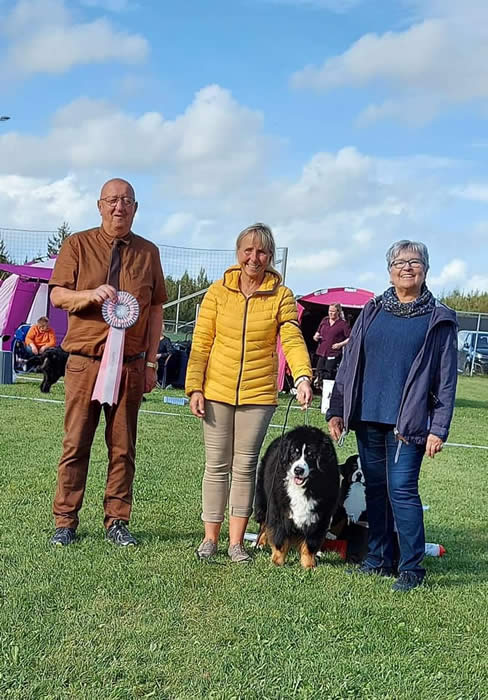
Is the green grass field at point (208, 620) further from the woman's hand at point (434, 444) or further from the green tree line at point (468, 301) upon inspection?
the green tree line at point (468, 301)

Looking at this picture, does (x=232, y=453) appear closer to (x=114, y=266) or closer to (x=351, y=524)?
(x=351, y=524)

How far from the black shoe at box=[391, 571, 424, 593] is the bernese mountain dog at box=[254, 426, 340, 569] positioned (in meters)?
0.45

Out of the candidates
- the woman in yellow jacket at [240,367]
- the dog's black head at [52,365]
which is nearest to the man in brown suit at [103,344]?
the woman in yellow jacket at [240,367]

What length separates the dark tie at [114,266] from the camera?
3.70 meters

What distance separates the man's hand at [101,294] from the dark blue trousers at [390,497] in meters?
1.42

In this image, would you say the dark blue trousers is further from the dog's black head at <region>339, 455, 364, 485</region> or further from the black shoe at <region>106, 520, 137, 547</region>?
the black shoe at <region>106, 520, 137, 547</region>

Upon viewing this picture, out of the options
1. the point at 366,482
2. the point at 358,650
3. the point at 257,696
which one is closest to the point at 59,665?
the point at 257,696

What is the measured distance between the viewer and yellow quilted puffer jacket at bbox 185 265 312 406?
363cm

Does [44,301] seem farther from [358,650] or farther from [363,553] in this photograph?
[358,650]

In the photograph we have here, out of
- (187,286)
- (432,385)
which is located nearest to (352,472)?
(432,385)

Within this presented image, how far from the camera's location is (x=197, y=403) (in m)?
Result: 3.66

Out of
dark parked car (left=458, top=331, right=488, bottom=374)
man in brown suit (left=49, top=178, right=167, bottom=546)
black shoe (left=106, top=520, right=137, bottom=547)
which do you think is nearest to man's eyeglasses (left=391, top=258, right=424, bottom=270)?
man in brown suit (left=49, top=178, right=167, bottom=546)

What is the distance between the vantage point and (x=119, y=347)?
12.0ft

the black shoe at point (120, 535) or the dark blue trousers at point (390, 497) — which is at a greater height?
the dark blue trousers at point (390, 497)
